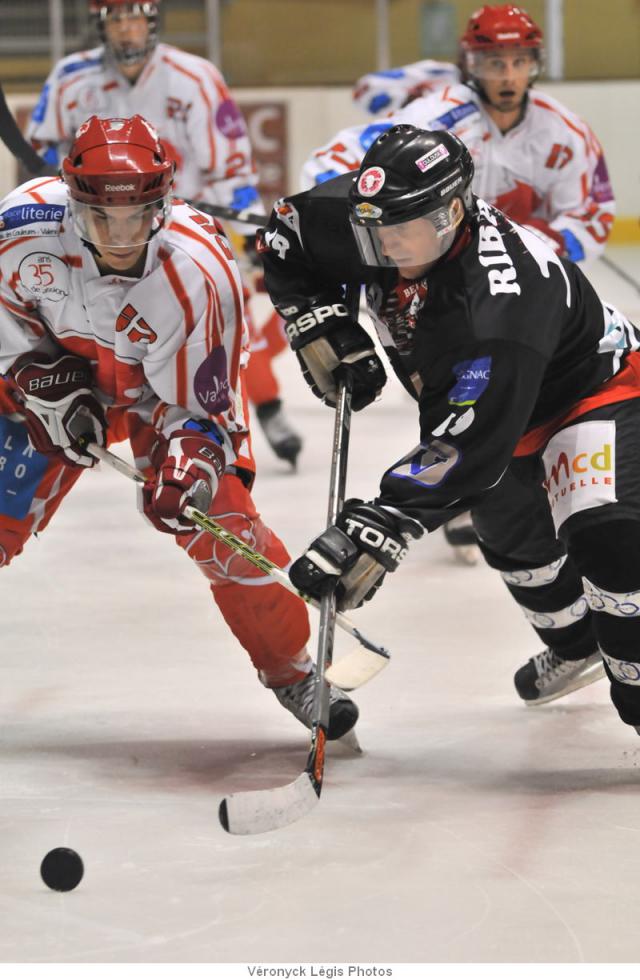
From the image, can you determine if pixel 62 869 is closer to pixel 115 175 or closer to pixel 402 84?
pixel 115 175

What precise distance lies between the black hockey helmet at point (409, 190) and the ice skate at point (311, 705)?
0.81m

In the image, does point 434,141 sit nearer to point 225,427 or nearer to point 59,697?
point 225,427

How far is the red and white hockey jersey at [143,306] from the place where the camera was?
9.11 feet

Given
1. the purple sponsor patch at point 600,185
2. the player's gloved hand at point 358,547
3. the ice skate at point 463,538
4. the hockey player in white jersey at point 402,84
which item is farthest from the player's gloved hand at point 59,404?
the hockey player in white jersey at point 402,84

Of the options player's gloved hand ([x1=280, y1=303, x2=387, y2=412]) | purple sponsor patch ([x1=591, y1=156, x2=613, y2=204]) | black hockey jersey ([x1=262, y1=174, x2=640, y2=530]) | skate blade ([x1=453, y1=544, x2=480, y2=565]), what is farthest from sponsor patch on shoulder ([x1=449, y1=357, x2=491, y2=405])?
purple sponsor patch ([x1=591, y1=156, x2=613, y2=204])

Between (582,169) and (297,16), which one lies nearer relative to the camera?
(582,169)

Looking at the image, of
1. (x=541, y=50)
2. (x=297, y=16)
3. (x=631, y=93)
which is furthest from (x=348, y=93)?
(x=541, y=50)

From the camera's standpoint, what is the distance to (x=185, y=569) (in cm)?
432

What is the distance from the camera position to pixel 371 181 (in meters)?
2.49

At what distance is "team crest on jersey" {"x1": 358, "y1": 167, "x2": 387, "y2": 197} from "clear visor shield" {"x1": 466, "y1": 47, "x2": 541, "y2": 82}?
2221 millimetres

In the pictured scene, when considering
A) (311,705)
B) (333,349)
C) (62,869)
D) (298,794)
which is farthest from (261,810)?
(333,349)

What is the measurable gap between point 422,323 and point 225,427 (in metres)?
0.48

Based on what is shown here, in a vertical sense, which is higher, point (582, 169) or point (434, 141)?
point (434, 141)
